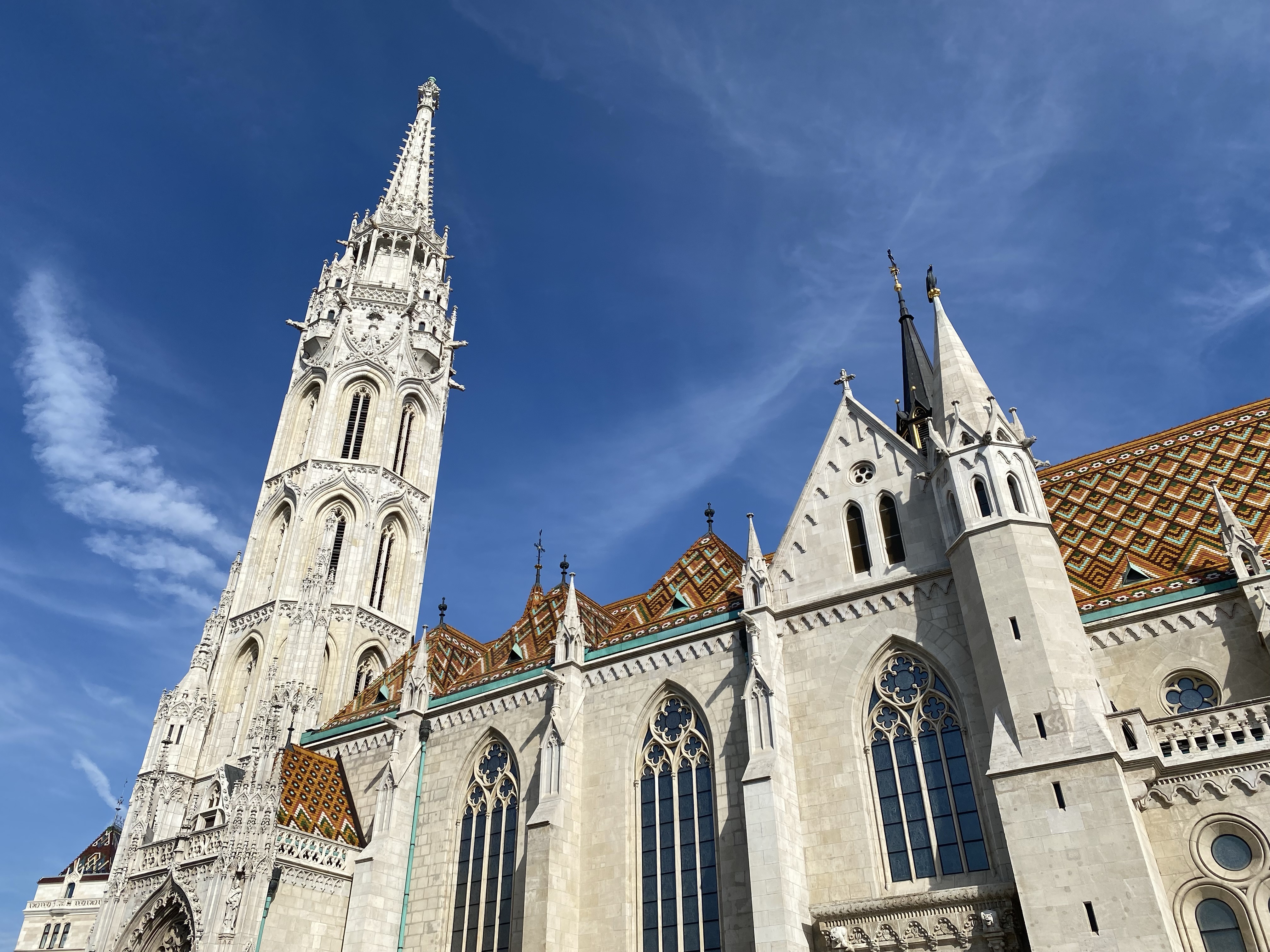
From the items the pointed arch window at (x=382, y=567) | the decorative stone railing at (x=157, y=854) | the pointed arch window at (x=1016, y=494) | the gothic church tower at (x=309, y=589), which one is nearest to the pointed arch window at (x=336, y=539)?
the gothic church tower at (x=309, y=589)

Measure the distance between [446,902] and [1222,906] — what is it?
15.1 m

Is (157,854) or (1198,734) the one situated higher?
(157,854)

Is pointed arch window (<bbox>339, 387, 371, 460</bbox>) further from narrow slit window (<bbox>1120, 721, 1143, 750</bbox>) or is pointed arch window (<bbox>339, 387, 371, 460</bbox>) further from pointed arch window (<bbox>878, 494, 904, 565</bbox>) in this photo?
narrow slit window (<bbox>1120, 721, 1143, 750</bbox>)

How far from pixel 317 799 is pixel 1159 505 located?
20.8 metres

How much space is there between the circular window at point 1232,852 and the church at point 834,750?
4 cm

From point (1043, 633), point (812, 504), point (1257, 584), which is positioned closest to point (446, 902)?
point (812, 504)

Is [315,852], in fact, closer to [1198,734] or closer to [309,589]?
[309,589]

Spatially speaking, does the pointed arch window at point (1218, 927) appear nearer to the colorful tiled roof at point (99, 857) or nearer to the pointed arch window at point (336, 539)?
the pointed arch window at point (336, 539)

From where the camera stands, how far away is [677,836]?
18.8m

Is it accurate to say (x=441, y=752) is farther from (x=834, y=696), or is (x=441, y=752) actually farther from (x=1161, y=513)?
(x=1161, y=513)

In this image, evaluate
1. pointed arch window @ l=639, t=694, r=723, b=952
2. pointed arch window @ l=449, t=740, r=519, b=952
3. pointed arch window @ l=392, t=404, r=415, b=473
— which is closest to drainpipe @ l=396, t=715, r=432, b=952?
pointed arch window @ l=449, t=740, r=519, b=952

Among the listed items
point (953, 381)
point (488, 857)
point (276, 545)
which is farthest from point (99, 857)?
point (953, 381)

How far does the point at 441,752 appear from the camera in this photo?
23.5m

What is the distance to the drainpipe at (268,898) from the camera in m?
19.8
